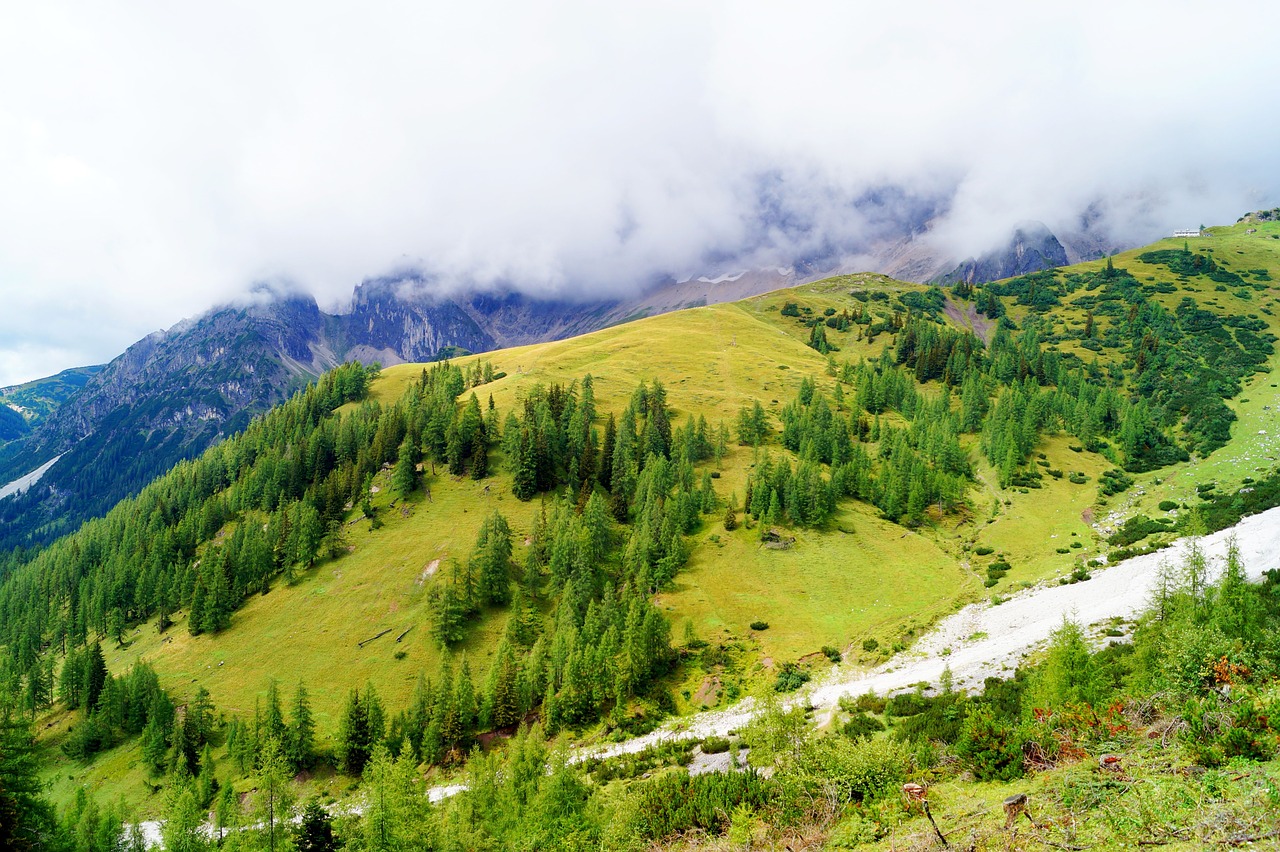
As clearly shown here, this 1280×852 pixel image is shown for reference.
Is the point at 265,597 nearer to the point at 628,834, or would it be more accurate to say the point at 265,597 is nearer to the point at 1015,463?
the point at 628,834

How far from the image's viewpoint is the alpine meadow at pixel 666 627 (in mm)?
28719

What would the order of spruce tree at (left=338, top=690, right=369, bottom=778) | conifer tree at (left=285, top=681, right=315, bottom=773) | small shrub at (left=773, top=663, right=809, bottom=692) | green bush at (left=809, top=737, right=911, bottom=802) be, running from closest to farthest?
green bush at (left=809, top=737, right=911, bottom=802), small shrub at (left=773, top=663, right=809, bottom=692), spruce tree at (left=338, top=690, right=369, bottom=778), conifer tree at (left=285, top=681, right=315, bottom=773)

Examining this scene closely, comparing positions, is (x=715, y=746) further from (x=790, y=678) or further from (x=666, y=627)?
(x=666, y=627)

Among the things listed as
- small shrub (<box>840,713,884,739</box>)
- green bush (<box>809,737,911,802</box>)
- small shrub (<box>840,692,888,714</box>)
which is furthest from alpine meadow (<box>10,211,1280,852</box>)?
small shrub (<box>840,692,888,714</box>)

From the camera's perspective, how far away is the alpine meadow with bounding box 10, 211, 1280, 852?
28719 mm

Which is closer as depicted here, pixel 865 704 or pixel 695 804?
pixel 695 804

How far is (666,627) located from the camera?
8300 cm

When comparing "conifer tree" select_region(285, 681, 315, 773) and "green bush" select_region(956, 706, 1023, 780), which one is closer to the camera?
"green bush" select_region(956, 706, 1023, 780)

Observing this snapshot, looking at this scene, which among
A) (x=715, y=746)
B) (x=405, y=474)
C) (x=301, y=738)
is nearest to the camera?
(x=715, y=746)

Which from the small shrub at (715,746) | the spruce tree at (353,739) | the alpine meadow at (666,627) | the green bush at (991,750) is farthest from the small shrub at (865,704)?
the spruce tree at (353,739)

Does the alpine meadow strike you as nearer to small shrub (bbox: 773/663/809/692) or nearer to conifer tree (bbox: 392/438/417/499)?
small shrub (bbox: 773/663/809/692)

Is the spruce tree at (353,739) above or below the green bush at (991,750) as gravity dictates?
below

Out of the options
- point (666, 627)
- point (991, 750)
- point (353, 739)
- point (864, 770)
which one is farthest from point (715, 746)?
point (353, 739)

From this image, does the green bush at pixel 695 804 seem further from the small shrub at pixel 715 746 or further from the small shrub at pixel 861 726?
the small shrub at pixel 715 746
